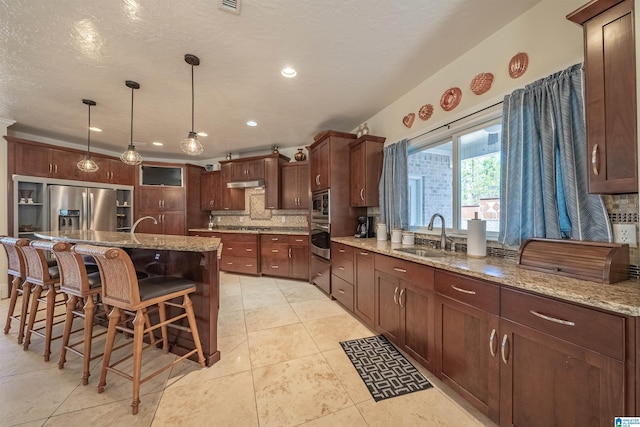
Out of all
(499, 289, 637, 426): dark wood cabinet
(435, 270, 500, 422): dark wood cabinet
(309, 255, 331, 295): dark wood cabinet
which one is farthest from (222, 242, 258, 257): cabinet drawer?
(499, 289, 637, 426): dark wood cabinet

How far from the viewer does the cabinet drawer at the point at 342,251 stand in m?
2.84

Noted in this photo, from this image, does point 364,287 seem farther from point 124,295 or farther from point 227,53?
point 227,53

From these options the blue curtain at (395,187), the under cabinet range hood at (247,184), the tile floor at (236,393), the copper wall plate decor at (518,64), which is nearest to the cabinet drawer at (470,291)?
the tile floor at (236,393)

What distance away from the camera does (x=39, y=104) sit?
9.98 feet

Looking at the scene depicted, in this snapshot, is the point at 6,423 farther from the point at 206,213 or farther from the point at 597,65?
the point at 206,213

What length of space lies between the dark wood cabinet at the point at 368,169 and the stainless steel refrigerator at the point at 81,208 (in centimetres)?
467

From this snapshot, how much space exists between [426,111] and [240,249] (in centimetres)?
390

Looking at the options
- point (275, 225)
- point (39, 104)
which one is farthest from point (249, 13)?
point (275, 225)

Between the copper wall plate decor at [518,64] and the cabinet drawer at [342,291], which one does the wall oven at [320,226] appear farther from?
the copper wall plate decor at [518,64]

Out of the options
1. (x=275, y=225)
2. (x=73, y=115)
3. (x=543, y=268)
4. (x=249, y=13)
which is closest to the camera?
(x=543, y=268)

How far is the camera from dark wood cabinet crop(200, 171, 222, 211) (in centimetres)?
546

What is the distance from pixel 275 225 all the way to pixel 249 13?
3.92m

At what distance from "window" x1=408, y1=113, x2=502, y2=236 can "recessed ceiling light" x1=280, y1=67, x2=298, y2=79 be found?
1.52 m

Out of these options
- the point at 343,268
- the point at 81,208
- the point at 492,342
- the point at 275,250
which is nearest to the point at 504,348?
the point at 492,342
